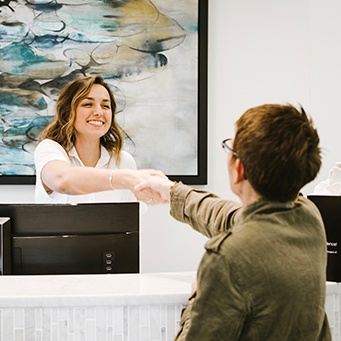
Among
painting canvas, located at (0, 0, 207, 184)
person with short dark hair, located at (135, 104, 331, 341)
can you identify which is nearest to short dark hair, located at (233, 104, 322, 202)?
person with short dark hair, located at (135, 104, 331, 341)

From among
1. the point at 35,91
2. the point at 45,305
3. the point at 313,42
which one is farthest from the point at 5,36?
the point at 45,305

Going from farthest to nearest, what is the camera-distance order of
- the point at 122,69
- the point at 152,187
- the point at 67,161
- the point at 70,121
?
the point at 122,69 → the point at 70,121 → the point at 67,161 → the point at 152,187

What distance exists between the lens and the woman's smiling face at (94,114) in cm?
264

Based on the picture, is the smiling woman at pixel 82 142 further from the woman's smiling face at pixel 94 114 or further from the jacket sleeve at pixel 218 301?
the jacket sleeve at pixel 218 301

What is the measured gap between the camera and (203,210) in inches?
53.6

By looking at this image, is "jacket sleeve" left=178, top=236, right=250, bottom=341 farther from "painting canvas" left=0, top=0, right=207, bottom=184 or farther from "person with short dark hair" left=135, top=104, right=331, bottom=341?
"painting canvas" left=0, top=0, right=207, bottom=184

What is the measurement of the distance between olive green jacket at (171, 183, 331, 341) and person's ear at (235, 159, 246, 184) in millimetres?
53

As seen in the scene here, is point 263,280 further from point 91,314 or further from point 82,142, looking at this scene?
point 82,142

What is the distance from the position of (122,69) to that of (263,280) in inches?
100

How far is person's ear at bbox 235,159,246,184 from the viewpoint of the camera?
97 cm

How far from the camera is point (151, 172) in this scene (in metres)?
1.77


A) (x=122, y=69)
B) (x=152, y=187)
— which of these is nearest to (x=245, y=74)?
(x=122, y=69)

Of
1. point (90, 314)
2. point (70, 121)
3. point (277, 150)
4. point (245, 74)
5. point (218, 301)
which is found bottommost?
point (90, 314)

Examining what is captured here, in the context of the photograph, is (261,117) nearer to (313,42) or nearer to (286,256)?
(286,256)
